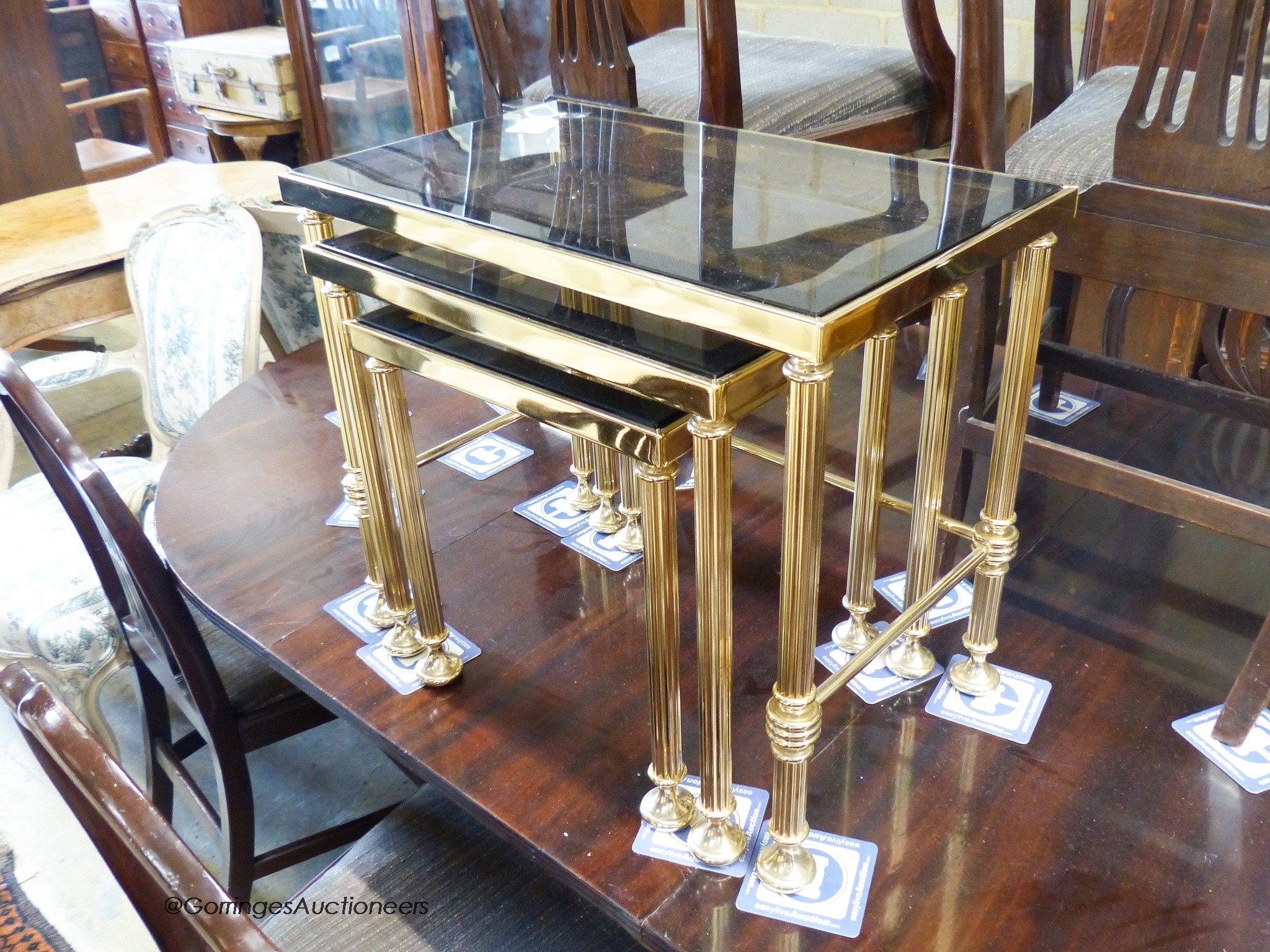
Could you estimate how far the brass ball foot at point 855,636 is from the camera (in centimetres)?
99

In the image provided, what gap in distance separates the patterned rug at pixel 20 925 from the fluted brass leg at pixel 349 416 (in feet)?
2.93

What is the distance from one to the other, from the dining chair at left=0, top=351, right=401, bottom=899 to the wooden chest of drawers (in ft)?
9.43

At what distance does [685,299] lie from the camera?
0.61 meters

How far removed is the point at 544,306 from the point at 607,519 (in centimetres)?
52

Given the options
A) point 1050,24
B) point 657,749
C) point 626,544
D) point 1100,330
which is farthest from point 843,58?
point 657,749

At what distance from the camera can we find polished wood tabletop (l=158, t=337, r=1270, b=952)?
76 cm

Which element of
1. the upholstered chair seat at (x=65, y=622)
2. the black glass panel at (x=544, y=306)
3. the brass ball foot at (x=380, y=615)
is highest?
the black glass panel at (x=544, y=306)

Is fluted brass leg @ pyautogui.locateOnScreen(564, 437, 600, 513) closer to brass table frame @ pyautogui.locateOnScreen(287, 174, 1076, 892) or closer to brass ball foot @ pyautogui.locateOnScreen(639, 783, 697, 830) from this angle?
brass table frame @ pyautogui.locateOnScreen(287, 174, 1076, 892)

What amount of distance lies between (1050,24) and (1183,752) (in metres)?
0.97

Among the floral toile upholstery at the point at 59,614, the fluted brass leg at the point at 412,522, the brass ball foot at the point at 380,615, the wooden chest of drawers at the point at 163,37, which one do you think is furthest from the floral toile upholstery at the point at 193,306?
the wooden chest of drawers at the point at 163,37

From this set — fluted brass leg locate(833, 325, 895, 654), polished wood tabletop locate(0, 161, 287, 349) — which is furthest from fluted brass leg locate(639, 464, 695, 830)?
polished wood tabletop locate(0, 161, 287, 349)

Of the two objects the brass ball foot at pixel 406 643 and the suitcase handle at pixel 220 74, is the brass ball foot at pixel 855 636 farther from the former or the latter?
the suitcase handle at pixel 220 74

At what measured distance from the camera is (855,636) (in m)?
0.99

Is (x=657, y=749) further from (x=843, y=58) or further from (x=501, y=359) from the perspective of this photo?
(x=843, y=58)
